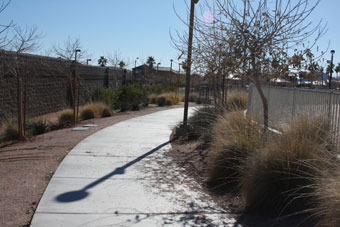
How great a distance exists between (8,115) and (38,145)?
19.4ft

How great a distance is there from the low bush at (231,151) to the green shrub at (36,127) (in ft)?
26.2

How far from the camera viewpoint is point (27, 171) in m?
7.28

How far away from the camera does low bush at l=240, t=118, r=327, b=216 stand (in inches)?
209

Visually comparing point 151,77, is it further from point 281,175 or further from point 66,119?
point 281,175

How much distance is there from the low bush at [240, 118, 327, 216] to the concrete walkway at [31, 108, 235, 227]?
0.55 meters

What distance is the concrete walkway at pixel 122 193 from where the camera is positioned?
5.16 metres

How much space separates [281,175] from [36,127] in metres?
10.0

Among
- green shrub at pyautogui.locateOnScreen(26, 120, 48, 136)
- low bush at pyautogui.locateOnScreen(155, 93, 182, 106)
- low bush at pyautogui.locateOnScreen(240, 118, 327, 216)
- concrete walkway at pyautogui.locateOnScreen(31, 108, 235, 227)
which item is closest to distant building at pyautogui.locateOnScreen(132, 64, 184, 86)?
low bush at pyautogui.locateOnScreen(155, 93, 182, 106)

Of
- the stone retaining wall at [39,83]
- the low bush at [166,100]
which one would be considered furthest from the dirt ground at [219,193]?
the low bush at [166,100]

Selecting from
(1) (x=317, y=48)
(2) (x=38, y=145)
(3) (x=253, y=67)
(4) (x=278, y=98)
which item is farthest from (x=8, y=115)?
(1) (x=317, y=48)

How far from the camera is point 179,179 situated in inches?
284

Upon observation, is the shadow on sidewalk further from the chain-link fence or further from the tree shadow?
the chain-link fence

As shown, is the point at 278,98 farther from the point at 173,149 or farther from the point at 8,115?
the point at 8,115

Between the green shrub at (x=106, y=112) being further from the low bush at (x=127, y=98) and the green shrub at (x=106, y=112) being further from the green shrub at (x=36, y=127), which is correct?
the green shrub at (x=36, y=127)
